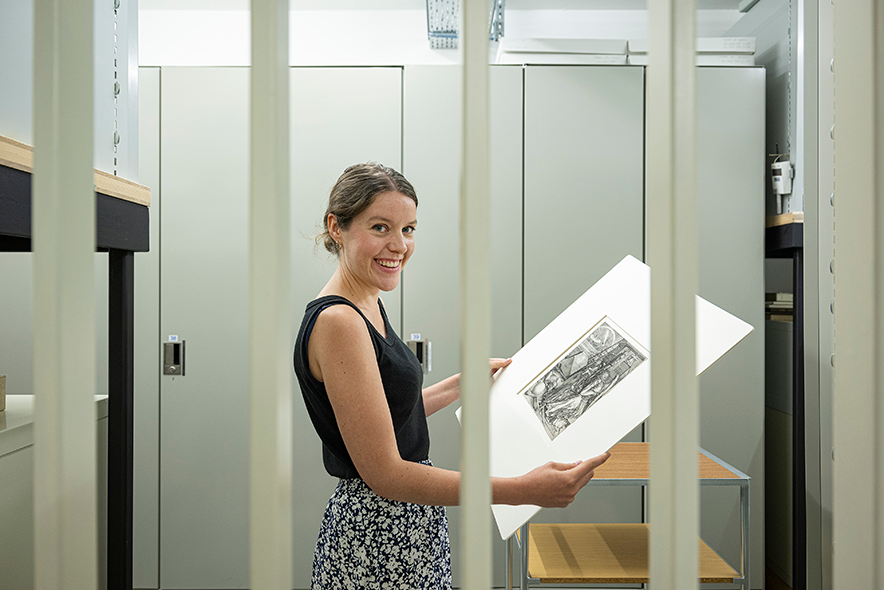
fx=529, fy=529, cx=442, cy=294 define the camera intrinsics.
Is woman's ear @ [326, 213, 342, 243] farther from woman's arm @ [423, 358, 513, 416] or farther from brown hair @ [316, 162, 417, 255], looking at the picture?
woman's arm @ [423, 358, 513, 416]

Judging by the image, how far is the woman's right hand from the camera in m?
0.85

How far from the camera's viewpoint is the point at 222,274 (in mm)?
2283

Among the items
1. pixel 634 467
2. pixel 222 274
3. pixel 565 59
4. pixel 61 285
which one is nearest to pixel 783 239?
pixel 565 59

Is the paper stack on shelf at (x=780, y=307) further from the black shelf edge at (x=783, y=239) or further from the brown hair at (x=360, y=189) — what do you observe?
the brown hair at (x=360, y=189)

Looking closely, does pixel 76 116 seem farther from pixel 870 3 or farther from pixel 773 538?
pixel 773 538

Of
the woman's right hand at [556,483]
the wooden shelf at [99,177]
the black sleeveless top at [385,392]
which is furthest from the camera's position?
the black sleeveless top at [385,392]

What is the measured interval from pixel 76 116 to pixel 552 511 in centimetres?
237

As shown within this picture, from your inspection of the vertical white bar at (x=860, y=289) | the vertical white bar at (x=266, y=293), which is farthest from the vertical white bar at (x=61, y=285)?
the vertical white bar at (x=860, y=289)

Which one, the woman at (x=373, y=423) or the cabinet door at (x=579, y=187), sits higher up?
the cabinet door at (x=579, y=187)

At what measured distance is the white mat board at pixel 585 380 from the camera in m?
0.94

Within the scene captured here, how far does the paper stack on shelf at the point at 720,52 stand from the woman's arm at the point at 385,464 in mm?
2056

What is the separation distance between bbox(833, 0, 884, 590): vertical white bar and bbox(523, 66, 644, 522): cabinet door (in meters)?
1.97

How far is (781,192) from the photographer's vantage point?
2.29 meters

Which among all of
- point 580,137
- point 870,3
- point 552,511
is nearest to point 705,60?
point 580,137
